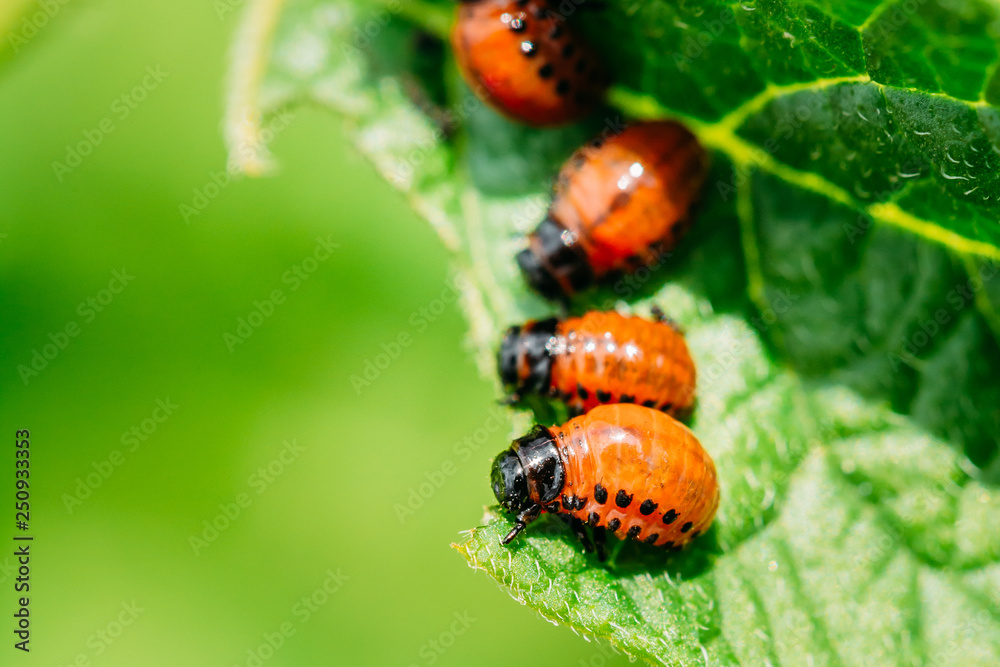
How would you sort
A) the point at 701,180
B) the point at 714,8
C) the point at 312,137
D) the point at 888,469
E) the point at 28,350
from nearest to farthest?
the point at 714,8 → the point at 888,469 → the point at 701,180 → the point at 28,350 → the point at 312,137

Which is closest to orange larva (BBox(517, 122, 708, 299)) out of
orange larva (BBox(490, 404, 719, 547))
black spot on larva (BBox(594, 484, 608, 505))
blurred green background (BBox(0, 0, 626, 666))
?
orange larva (BBox(490, 404, 719, 547))

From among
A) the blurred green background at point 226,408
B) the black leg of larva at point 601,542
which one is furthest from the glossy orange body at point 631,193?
the blurred green background at point 226,408

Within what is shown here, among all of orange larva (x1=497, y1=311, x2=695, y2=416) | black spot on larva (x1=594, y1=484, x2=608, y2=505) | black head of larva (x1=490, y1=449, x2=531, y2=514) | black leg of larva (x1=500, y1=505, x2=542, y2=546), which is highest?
orange larva (x1=497, y1=311, x2=695, y2=416)

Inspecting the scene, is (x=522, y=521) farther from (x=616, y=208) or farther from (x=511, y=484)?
(x=616, y=208)

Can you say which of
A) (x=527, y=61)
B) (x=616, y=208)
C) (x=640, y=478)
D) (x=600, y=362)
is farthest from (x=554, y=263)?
(x=640, y=478)

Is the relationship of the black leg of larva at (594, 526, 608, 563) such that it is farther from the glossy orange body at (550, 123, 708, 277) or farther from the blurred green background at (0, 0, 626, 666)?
the blurred green background at (0, 0, 626, 666)

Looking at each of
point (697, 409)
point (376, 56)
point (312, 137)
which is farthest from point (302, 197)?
point (697, 409)

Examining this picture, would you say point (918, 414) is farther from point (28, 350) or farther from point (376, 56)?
point (28, 350)
